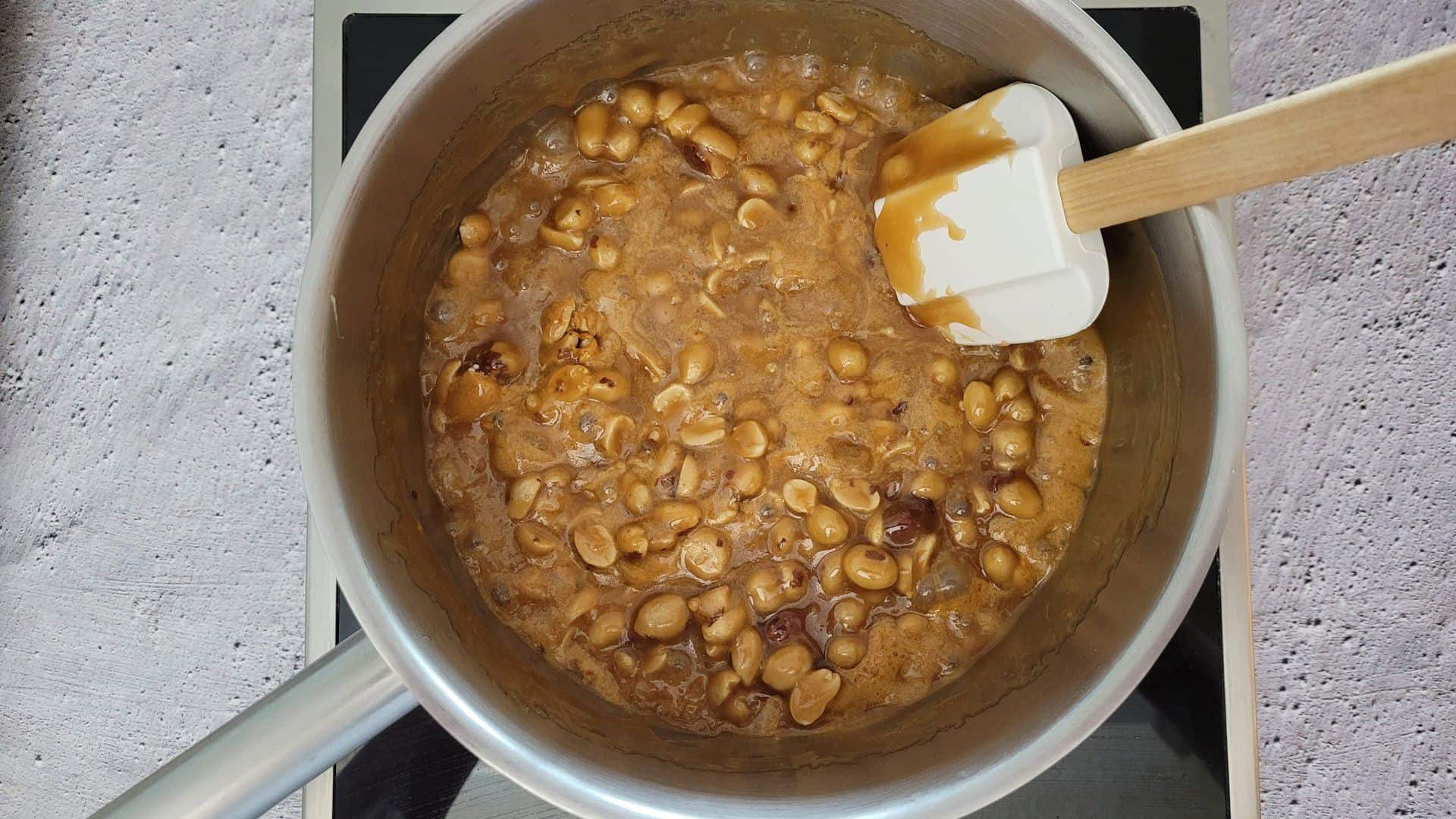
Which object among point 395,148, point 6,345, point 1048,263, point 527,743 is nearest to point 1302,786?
point 1048,263

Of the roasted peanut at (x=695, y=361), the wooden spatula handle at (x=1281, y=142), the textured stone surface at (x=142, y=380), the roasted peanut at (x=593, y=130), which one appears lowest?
the textured stone surface at (x=142, y=380)

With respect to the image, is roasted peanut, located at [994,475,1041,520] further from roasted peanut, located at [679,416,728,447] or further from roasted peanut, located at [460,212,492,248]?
roasted peanut, located at [460,212,492,248]

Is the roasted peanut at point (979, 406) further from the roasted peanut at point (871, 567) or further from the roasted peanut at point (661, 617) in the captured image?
the roasted peanut at point (661, 617)

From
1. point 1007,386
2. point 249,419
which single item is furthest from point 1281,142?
point 249,419

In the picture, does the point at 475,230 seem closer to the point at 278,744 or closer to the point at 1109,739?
the point at 278,744

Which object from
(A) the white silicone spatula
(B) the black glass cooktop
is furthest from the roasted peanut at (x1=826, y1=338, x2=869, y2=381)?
(B) the black glass cooktop

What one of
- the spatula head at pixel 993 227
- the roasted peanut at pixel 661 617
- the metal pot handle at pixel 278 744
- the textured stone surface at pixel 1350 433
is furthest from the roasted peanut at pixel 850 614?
the textured stone surface at pixel 1350 433
